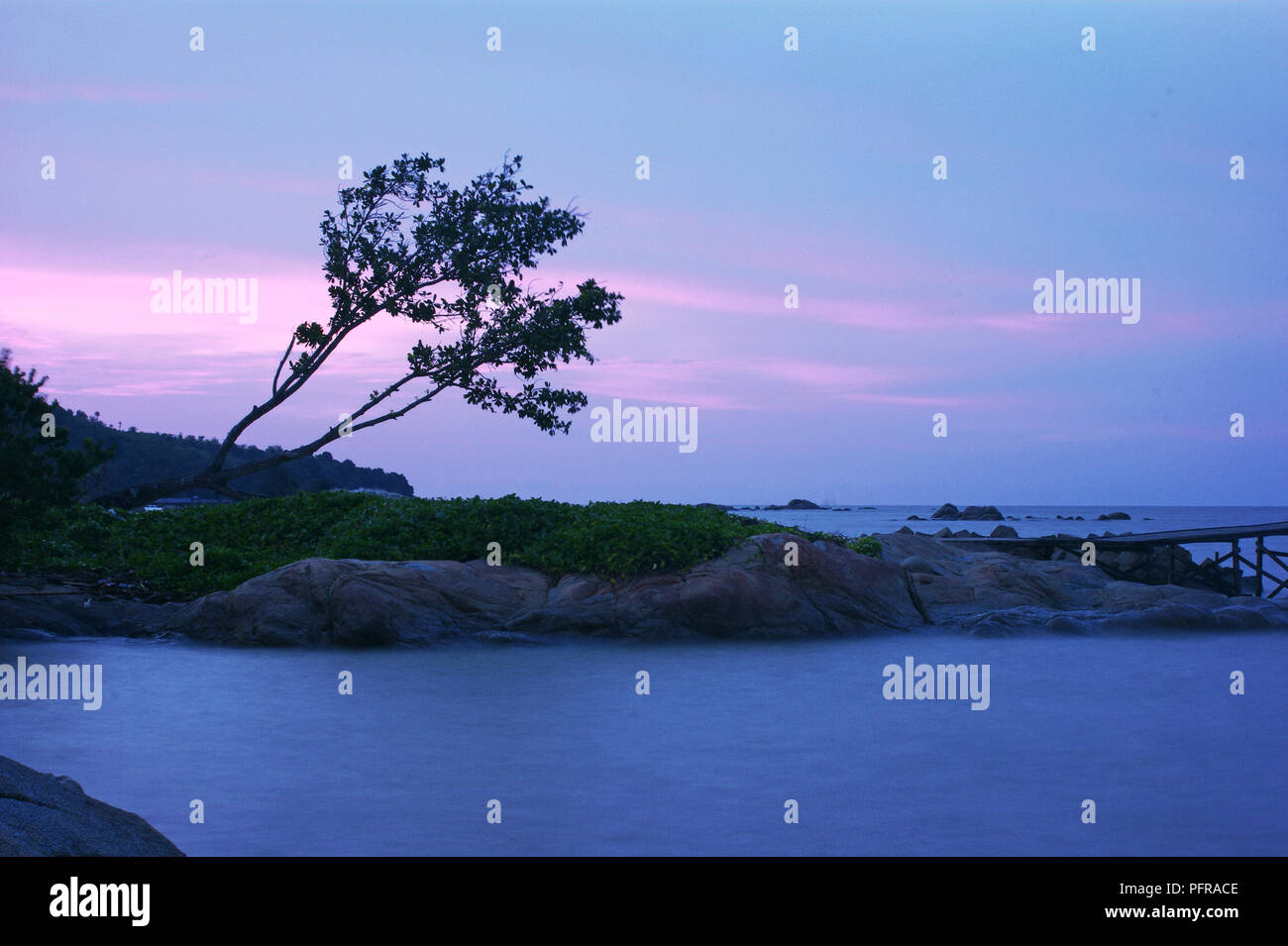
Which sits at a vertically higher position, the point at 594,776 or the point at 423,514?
the point at 423,514

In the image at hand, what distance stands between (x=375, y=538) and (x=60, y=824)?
575 inches

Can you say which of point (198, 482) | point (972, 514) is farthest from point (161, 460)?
point (972, 514)

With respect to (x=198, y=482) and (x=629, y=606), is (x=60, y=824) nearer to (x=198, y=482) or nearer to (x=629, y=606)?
(x=629, y=606)

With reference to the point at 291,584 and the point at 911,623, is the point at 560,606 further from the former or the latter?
the point at 911,623

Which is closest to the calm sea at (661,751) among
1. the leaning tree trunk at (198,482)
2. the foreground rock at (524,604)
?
the foreground rock at (524,604)

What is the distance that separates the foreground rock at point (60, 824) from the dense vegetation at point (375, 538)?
10.8m

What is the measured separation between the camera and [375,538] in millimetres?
19391

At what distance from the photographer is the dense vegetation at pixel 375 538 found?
17234mm

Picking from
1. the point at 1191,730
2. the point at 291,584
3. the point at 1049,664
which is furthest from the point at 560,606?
the point at 1191,730
